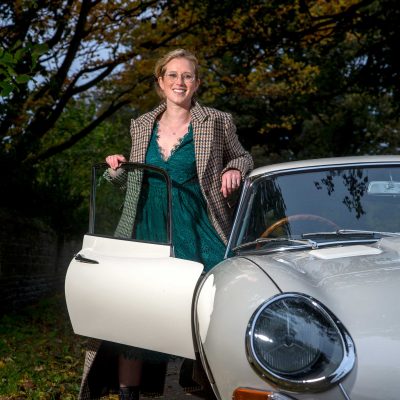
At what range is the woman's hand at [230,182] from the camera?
12.7 ft

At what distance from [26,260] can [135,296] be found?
925 centimetres

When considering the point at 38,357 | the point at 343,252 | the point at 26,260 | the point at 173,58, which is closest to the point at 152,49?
the point at 26,260

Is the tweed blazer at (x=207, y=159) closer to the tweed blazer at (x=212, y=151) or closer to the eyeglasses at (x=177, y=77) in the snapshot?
the tweed blazer at (x=212, y=151)

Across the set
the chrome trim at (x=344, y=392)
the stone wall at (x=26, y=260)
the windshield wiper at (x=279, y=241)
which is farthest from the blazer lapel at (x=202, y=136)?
the stone wall at (x=26, y=260)

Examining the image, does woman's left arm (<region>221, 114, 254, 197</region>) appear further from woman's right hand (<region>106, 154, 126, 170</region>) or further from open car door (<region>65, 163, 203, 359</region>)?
woman's right hand (<region>106, 154, 126, 170</region>)

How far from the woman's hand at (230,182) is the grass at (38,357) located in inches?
93.7

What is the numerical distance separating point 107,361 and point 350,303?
1.61 meters

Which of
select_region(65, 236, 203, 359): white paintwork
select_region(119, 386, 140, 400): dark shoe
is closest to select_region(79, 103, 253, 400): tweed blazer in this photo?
select_region(119, 386, 140, 400): dark shoe

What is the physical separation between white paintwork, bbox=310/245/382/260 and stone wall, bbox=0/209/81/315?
25.1ft

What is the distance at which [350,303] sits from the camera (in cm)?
258

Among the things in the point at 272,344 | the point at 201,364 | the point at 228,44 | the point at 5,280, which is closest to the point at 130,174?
the point at 201,364

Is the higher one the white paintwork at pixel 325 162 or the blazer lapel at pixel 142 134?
the blazer lapel at pixel 142 134

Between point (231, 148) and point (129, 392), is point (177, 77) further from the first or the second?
point (129, 392)

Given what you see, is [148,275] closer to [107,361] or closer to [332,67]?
[107,361]
